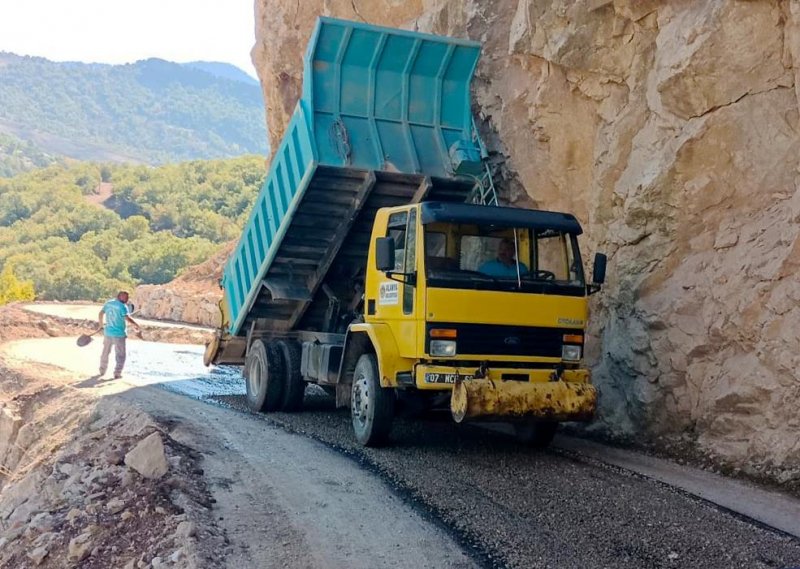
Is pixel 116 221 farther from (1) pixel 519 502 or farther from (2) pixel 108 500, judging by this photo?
(1) pixel 519 502

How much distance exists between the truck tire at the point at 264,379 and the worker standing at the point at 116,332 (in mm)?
4028

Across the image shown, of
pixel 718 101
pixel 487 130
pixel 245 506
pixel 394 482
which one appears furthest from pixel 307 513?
pixel 487 130

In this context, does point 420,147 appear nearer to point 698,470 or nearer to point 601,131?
point 601,131

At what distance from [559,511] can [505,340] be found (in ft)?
6.12

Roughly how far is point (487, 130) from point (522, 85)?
855 mm

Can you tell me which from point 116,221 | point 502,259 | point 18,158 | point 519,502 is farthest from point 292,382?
point 18,158

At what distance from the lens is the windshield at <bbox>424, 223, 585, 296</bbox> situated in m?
7.75

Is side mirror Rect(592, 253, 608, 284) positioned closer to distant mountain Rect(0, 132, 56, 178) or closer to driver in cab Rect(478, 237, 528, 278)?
driver in cab Rect(478, 237, 528, 278)

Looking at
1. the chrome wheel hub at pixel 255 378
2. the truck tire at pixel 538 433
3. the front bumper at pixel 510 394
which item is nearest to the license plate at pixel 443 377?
the front bumper at pixel 510 394

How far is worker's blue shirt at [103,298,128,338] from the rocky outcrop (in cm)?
702

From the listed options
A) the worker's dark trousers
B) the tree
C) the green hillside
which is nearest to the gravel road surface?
the worker's dark trousers

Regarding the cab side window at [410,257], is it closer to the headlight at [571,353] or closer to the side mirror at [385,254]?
the side mirror at [385,254]

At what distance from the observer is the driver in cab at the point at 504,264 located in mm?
7905

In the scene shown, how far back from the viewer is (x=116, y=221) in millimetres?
83375
